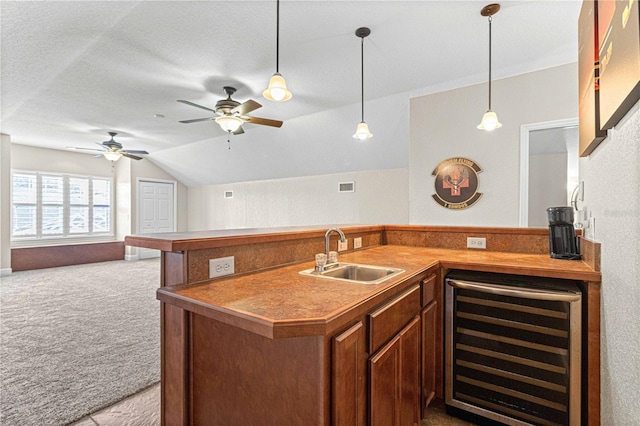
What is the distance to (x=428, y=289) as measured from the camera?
1809 millimetres

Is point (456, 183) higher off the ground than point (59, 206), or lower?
higher

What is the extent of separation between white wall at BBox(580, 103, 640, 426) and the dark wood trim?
30.6ft

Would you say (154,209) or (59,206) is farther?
(154,209)

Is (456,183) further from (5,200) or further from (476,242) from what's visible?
(5,200)

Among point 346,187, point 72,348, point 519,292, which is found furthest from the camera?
point 346,187

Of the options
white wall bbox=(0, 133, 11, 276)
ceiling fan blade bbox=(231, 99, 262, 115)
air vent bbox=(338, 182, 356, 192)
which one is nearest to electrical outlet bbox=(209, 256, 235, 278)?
ceiling fan blade bbox=(231, 99, 262, 115)

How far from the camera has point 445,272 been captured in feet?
6.57

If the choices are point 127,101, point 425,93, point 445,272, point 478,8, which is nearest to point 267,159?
point 127,101

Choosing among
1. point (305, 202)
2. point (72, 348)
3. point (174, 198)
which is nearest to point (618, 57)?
point (72, 348)

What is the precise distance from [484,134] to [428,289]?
8.80 feet

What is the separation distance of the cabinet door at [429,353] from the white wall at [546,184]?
180 inches

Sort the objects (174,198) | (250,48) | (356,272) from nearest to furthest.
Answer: (356,272)
(250,48)
(174,198)

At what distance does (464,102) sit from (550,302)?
2.91m

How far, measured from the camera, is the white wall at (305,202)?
5965mm
